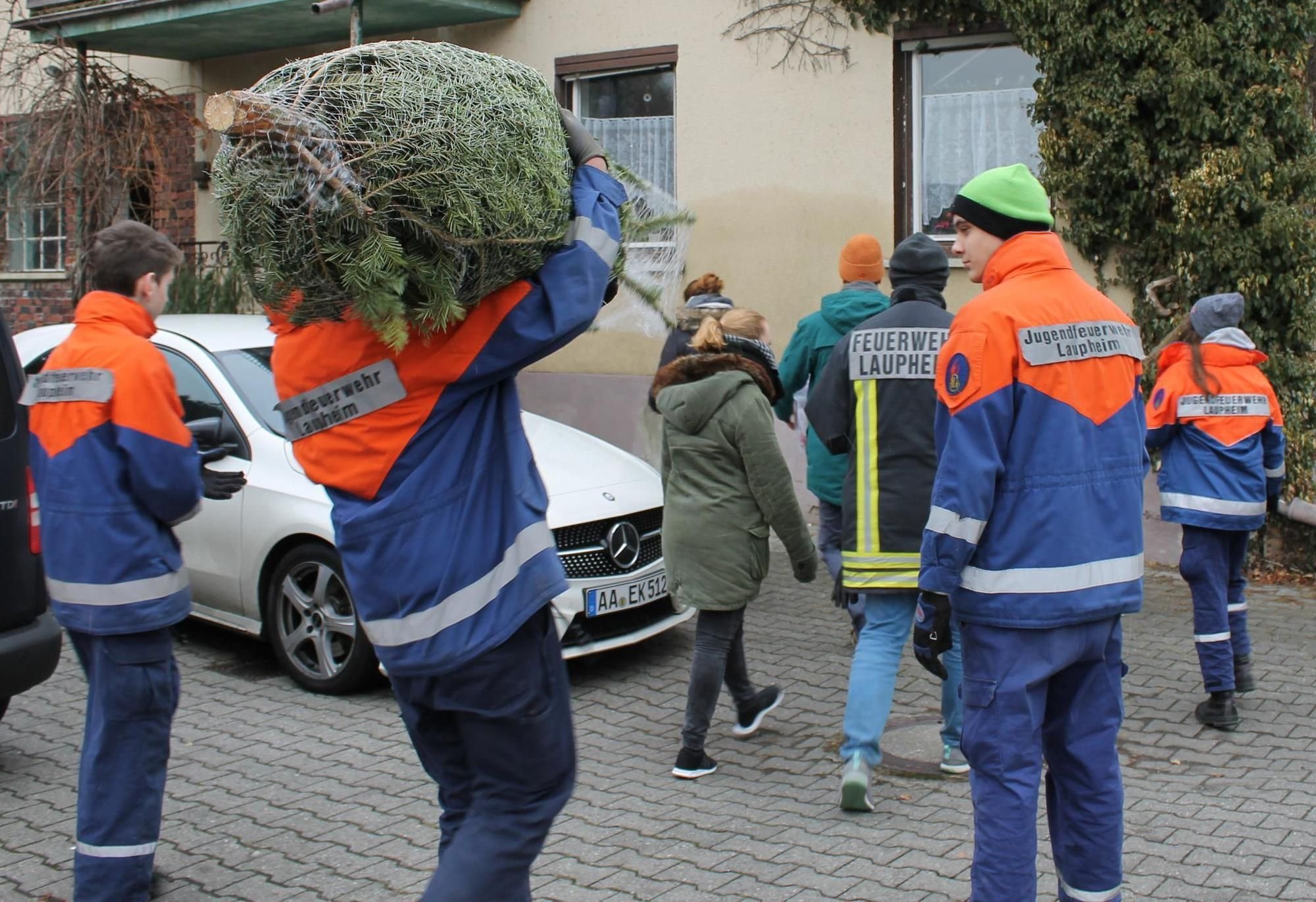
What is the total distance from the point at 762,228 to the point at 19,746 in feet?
21.8

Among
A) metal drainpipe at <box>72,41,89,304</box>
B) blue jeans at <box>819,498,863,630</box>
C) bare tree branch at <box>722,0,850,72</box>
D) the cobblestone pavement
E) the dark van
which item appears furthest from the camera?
metal drainpipe at <box>72,41,89,304</box>

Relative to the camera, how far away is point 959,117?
9.88 meters

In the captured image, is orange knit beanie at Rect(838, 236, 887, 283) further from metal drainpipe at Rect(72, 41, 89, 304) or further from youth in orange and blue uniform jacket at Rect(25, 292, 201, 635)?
metal drainpipe at Rect(72, 41, 89, 304)

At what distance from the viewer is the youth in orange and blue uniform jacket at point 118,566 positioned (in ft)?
12.4

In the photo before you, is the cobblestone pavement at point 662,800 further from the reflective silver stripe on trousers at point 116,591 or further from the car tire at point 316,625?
the reflective silver stripe on trousers at point 116,591

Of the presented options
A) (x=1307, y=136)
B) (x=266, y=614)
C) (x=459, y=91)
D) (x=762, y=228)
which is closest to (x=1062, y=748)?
(x=459, y=91)

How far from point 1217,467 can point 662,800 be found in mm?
2591

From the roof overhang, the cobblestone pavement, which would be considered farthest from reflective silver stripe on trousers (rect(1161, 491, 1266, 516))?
the roof overhang

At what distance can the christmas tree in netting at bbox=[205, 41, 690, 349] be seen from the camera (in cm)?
238

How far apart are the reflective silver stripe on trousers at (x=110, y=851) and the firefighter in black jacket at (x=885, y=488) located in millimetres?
2219

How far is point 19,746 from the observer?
5.65 m

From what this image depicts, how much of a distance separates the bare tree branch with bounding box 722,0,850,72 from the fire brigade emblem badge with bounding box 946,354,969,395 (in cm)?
720

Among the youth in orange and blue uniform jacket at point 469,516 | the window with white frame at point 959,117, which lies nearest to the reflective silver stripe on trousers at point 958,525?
the youth in orange and blue uniform jacket at point 469,516

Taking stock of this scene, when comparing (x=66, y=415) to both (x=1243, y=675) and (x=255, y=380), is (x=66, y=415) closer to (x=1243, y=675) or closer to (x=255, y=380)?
(x=255, y=380)
